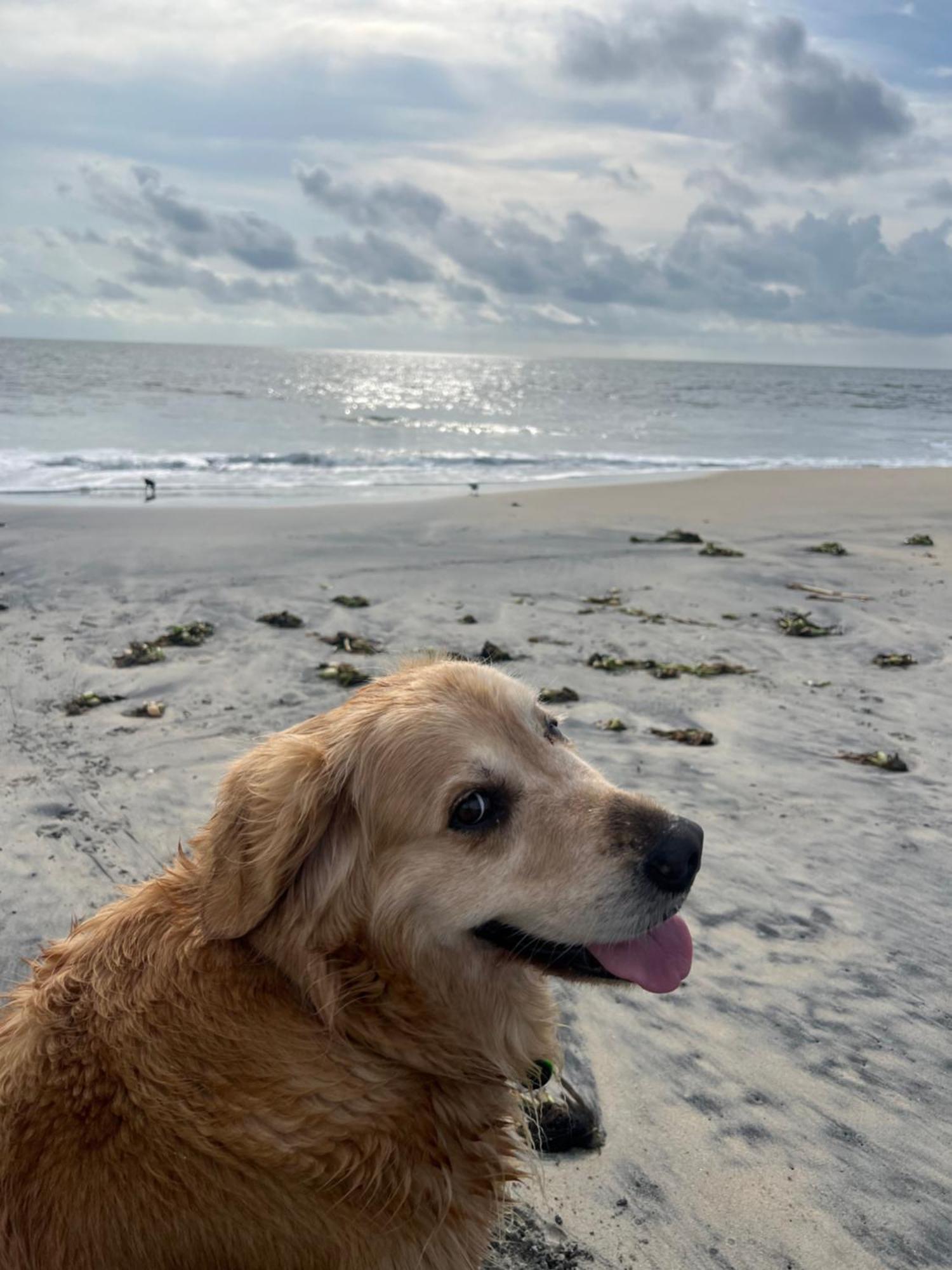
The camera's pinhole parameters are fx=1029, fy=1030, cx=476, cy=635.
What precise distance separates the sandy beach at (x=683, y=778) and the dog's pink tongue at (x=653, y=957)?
2.38ft

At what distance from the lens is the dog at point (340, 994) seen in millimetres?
2064

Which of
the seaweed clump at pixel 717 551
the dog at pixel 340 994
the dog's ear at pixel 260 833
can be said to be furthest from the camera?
the seaweed clump at pixel 717 551

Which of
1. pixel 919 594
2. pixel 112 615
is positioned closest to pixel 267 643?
pixel 112 615

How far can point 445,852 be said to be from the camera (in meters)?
2.58

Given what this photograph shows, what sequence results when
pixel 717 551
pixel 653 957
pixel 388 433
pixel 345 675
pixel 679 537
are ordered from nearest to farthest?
pixel 653 957 → pixel 345 675 → pixel 717 551 → pixel 679 537 → pixel 388 433

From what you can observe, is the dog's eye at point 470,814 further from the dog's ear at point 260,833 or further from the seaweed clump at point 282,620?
the seaweed clump at point 282,620

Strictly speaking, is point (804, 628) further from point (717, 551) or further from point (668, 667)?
point (717, 551)

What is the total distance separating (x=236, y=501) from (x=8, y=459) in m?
6.86

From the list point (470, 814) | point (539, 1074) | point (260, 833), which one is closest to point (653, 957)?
point (539, 1074)

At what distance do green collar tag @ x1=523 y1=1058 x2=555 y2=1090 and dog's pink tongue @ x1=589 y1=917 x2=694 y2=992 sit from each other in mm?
347

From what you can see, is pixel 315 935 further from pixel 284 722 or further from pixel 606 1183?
pixel 284 722

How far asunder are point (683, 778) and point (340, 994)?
3623mm

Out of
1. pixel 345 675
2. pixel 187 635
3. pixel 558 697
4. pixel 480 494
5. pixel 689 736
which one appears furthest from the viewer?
pixel 480 494

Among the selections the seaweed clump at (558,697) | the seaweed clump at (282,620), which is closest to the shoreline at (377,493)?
the seaweed clump at (282,620)
